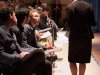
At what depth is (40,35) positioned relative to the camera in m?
3.48

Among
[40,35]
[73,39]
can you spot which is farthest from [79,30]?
[40,35]

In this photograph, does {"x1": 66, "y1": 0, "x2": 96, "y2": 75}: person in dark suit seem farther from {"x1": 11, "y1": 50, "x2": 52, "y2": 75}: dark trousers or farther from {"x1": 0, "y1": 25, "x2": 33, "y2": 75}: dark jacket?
{"x1": 0, "y1": 25, "x2": 33, "y2": 75}: dark jacket

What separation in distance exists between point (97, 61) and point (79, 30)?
1676 mm

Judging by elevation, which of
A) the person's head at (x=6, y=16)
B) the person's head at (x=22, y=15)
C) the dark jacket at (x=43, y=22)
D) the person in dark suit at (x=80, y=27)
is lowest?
the dark jacket at (x=43, y=22)

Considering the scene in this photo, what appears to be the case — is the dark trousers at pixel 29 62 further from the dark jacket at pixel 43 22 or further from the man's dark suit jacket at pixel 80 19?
the dark jacket at pixel 43 22

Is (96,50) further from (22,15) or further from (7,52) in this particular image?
(7,52)

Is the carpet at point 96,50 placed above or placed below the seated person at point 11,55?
below

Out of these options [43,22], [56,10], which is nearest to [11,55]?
[43,22]

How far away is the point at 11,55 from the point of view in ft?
6.72

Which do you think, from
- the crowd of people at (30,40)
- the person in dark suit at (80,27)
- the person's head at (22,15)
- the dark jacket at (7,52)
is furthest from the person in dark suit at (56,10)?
the dark jacket at (7,52)

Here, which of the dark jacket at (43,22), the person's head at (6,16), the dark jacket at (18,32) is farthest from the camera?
the dark jacket at (43,22)

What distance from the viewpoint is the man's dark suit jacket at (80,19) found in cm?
294

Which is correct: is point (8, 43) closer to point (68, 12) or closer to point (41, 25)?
point (68, 12)

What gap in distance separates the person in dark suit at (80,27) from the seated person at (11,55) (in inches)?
35.5
